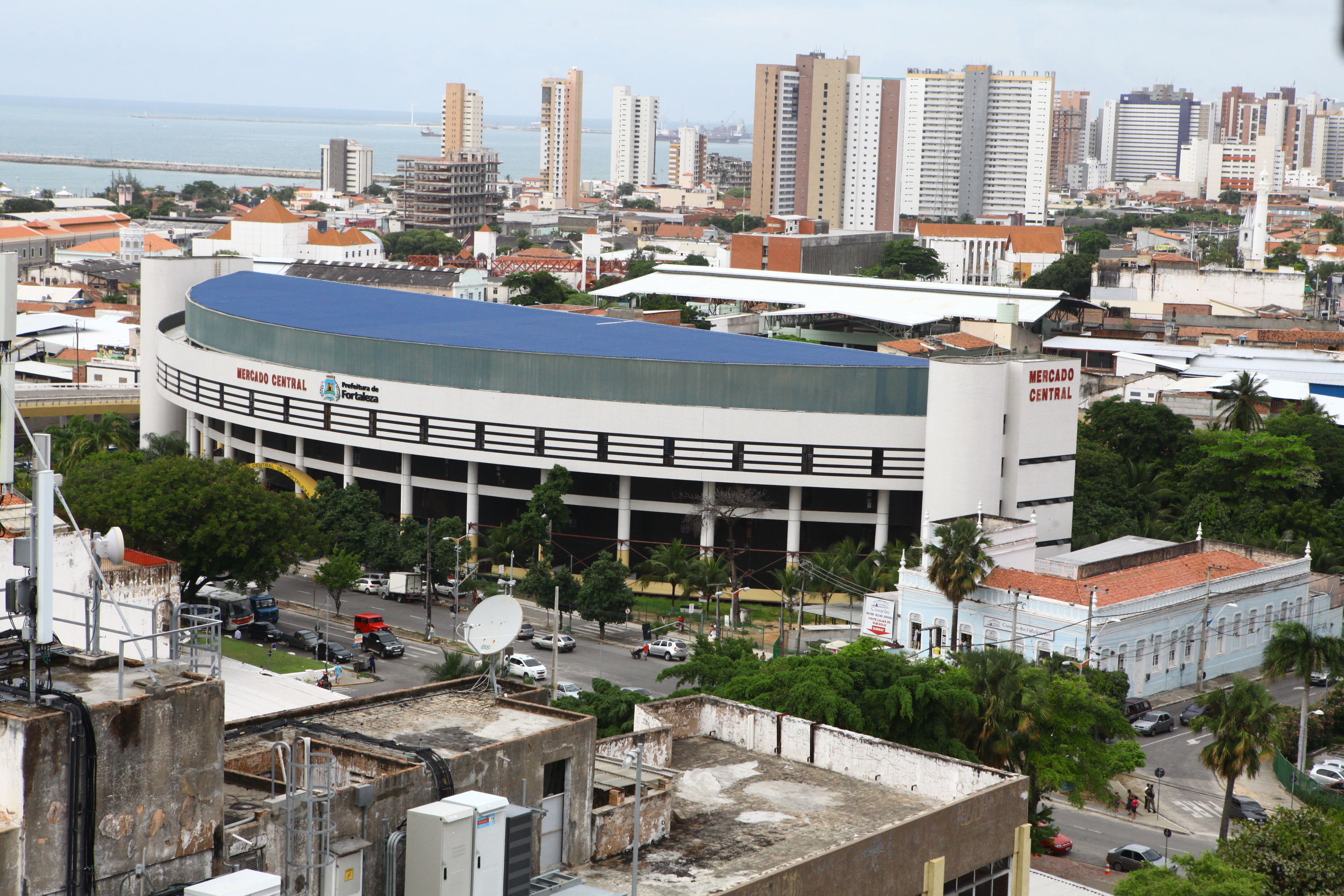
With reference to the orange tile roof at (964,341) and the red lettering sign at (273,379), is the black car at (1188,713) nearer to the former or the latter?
the red lettering sign at (273,379)

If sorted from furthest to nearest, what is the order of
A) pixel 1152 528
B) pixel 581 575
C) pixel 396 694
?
pixel 1152 528 < pixel 581 575 < pixel 396 694

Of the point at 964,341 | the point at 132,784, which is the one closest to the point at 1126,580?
the point at 132,784

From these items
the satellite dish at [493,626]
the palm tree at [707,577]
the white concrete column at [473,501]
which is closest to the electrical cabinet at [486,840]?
the satellite dish at [493,626]

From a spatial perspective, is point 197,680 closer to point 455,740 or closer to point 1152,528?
point 455,740

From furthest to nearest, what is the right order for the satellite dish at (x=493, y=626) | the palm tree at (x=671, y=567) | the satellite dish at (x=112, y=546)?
1. the palm tree at (x=671, y=567)
2. the satellite dish at (x=493, y=626)
3. the satellite dish at (x=112, y=546)

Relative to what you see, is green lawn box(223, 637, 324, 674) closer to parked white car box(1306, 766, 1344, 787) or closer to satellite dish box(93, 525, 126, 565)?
parked white car box(1306, 766, 1344, 787)

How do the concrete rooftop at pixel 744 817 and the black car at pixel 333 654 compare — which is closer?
the concrete rooftop at pixel 744 817

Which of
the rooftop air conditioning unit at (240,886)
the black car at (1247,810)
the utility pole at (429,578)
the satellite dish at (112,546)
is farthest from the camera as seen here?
the utility pole at (429,578)

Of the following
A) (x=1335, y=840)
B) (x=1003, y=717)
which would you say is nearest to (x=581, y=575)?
(x=1003, y=717)
